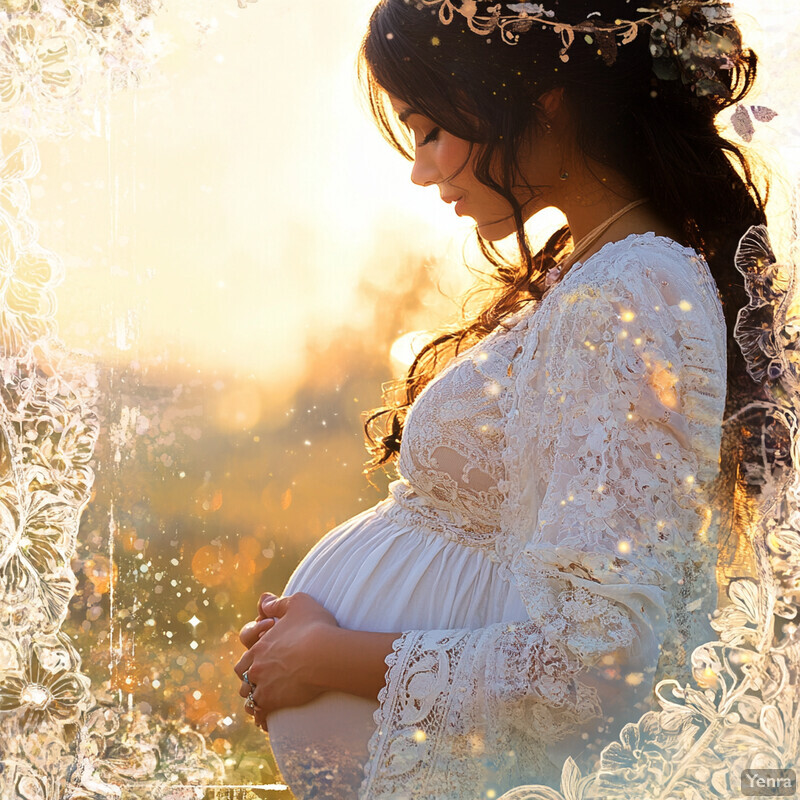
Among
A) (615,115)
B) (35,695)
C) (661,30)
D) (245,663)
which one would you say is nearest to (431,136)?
(615,115)

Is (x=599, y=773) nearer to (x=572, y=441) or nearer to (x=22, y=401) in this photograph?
(x=572, y=441)

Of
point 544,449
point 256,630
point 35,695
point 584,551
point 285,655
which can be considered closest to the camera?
point 584,551

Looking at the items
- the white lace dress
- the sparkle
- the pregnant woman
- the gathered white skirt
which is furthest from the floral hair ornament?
the sparkle

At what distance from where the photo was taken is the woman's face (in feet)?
4.95

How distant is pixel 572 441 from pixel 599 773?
54 centimetres

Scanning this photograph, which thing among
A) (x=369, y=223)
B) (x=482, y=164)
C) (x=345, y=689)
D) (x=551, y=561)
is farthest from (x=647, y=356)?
(x=369, y=223)

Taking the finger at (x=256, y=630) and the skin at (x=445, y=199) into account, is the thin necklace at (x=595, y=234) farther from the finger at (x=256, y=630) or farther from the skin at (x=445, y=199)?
the finger at (x=256, y=630)

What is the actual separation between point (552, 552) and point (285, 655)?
559mm

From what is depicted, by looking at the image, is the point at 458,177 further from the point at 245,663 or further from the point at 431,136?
the point at 245,663

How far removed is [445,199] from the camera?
158cm

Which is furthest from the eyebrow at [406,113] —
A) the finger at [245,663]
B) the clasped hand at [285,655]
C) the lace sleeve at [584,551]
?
the finger at [245,663]

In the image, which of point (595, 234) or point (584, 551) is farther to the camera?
point (595, 234)

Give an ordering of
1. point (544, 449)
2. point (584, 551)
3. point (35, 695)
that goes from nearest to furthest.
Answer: point (584, 551)
point (544, 449)
point (35, 695)

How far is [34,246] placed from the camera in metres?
1.76
